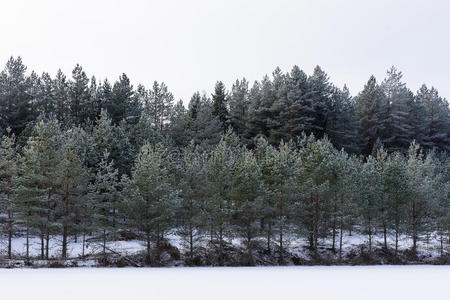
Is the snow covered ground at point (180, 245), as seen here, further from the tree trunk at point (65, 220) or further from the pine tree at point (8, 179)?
the pine tree at point (8, 179)

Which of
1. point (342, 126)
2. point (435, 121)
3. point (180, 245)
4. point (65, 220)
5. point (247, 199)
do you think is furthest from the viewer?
point (435, 121)

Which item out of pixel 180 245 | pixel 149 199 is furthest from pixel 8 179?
pixel 180 245

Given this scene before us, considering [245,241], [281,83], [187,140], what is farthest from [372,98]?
[245,241]

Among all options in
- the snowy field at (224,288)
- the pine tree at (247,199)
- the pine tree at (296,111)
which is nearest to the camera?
the snowy field at (224,288)

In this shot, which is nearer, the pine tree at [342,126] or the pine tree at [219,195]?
the pine tree at [219,195]

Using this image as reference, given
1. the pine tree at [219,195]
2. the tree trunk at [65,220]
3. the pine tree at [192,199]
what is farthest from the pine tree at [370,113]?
the tree trunk at [65,220]

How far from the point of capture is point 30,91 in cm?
5466

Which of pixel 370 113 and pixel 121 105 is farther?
pixel 370 113

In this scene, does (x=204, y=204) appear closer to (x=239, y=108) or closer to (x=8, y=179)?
(x=8, y=179)

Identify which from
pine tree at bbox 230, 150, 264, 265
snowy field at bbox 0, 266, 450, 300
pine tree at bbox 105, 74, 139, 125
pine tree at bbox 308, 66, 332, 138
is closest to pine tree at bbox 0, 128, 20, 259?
snowy field at bbox 0, 266, 450, 300

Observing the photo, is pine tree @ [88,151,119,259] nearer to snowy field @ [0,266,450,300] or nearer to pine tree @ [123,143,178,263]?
pine tree @ [123,143,178,263]

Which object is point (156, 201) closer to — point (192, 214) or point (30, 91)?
point (192, 214)

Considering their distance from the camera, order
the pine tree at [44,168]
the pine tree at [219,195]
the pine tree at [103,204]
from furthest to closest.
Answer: the pine tree at [219,195]
the pine tree at [44,168]
the pine tree at [103,204]

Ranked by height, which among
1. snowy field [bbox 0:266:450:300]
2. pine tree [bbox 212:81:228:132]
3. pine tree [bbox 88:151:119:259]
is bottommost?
snowy field [bbox 0:266:450:300]
